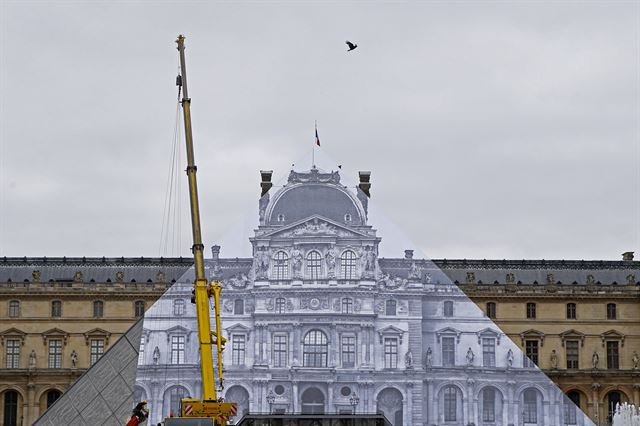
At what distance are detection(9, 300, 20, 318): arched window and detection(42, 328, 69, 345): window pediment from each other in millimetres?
2215

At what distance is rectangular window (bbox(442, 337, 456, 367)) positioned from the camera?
61.4 m

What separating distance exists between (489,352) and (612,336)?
130ft

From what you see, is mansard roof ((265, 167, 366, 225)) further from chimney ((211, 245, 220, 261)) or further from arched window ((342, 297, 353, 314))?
arched window ((342, 297, 353, 314))

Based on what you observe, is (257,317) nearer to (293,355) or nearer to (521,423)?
(293,355)

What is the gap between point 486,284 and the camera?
330 feet

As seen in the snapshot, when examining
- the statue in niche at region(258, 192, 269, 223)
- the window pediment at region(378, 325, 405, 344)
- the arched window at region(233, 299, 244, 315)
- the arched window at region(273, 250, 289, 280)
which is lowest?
the window pediment at region(378, 325, 405, 344)

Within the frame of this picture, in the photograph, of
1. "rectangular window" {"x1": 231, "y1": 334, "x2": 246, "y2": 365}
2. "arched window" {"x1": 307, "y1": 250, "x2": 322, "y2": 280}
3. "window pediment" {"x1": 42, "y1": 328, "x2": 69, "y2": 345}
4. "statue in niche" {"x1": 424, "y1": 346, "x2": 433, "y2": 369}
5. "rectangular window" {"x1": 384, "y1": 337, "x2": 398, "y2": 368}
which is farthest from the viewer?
"window pediment" {"x1": 42, "y1": 328, "x2": 69, "y2": 345}

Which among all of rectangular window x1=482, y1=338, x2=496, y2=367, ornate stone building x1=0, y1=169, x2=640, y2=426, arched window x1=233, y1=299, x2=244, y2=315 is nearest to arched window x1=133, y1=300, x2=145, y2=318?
ornate stone building x1=0, y1=169, x2=640, y2=426

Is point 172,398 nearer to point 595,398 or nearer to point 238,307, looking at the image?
point 238,307

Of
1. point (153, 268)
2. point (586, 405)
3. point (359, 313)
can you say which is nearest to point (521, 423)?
point (359, 313)

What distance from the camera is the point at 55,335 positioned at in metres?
99.6

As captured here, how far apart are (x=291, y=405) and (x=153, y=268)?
40.3 metres

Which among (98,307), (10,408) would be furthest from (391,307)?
(10,408)

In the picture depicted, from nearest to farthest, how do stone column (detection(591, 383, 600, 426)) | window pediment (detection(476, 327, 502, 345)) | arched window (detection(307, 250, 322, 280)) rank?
1. window pediment (detection(476, 327, 502, 345))
2. arched window (detection(307, 250, 322, 280))
3. stone column (detection(591, 383, 600, 426))
